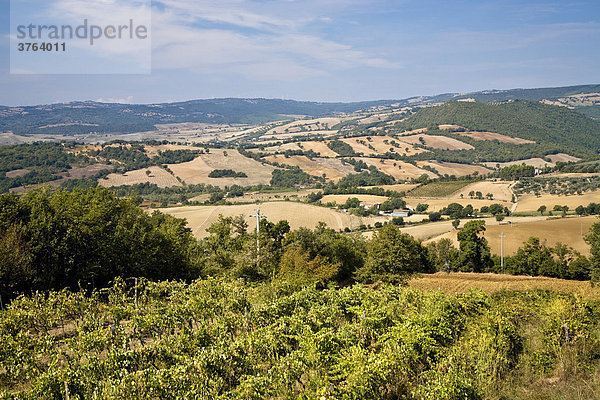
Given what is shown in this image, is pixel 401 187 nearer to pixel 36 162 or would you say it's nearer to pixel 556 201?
pixel 556 201

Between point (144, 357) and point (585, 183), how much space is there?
124 metres

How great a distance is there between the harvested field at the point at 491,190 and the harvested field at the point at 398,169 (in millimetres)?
36164

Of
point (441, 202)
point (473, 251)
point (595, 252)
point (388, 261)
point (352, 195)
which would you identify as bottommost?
point (473, 251)

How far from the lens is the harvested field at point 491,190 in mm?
110769

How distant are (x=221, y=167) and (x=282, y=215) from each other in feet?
300

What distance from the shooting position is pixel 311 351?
15.1m

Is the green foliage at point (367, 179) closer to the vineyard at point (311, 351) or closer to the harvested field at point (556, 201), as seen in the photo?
the harvested field at point (556, 201)

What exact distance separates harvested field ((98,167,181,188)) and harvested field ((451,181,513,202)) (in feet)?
327

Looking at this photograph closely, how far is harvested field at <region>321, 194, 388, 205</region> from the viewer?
110725mm

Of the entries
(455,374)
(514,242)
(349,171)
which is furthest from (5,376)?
(349,171)

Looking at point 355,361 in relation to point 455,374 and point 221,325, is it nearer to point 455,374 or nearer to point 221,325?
point 455,374

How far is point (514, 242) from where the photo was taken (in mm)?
61906

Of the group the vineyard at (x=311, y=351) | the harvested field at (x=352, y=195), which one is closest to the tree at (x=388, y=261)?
the vineyard at (x=311, y=351)

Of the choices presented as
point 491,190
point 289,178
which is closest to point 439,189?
point 491,190
